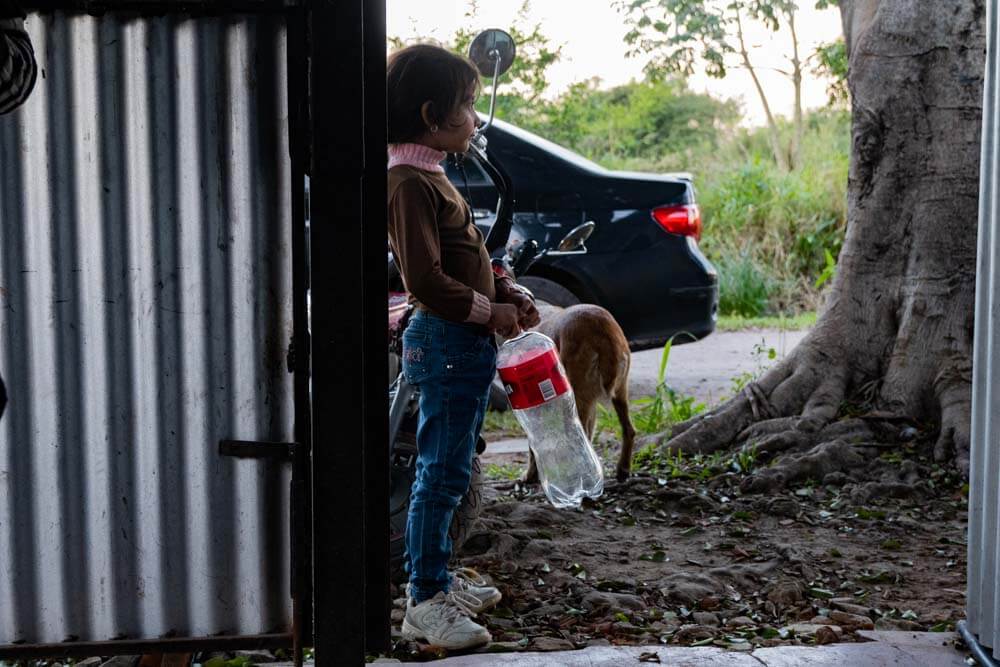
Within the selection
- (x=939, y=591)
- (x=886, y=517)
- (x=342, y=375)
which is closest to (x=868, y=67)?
(x=886, y=517)

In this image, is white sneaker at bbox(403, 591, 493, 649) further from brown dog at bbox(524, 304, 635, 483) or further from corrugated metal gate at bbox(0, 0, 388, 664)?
brown dog at bbox(524, 304, 635, 483)

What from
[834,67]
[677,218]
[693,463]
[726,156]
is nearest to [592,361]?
[693,463]

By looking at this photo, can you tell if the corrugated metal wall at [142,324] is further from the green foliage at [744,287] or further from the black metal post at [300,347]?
the green foliage at [744,287]

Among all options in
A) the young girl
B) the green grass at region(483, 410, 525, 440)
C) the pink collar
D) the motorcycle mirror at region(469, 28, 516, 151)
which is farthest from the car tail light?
the pink collar

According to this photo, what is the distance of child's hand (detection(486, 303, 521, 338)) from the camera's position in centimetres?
347

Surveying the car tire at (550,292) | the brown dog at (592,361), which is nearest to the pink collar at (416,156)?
the brown dog at (592,361)

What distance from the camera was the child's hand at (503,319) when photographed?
3.47m

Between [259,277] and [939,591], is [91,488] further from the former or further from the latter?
[939,591]

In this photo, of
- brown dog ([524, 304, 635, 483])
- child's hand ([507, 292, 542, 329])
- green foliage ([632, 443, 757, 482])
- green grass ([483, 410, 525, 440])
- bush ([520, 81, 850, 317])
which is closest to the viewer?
child's hand ([507, 292, 542, 329])

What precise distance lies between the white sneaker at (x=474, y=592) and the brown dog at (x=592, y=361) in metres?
1.85

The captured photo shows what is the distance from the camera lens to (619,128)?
62.6 ft

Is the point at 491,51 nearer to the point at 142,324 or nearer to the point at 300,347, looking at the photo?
the point at 300,347

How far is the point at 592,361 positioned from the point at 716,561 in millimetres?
1462

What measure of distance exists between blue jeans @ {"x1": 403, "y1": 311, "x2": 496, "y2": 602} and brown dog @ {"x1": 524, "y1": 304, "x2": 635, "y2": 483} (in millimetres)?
2239
